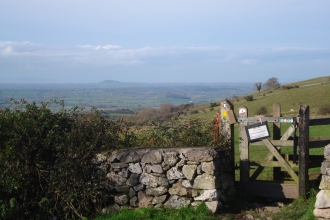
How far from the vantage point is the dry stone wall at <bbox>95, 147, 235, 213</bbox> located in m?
8.86

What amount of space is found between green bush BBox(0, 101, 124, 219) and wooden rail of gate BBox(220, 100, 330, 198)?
2878 mm

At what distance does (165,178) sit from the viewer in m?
9.05

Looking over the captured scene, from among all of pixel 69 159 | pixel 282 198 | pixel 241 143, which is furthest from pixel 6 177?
pixel 282 198

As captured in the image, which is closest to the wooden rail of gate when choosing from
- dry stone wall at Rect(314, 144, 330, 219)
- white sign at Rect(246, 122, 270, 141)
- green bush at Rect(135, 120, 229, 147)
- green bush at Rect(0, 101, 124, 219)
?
white sign at Rect(246, 122, 270, 141)

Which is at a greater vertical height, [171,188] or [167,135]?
[167,135]

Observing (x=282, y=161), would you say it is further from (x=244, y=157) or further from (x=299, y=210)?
(x=299, y=210)

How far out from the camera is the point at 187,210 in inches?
343

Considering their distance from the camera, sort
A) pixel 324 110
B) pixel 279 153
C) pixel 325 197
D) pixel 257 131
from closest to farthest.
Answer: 1. pixel 325 197
2. pixel 279 153
3. pixel 257 131
4. pixel 324 110

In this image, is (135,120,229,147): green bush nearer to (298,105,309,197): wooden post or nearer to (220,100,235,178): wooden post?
(220,100,235,178): wooden post

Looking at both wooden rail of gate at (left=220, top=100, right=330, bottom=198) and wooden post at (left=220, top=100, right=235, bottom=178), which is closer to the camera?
wooden rail of gate at (left=220, top=100, right=330, bottom=198)

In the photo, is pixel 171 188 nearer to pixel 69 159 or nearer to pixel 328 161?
pixel 69 159

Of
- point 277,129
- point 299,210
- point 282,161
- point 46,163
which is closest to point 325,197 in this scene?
point 299,210

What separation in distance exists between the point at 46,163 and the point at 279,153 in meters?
5.29

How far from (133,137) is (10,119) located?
9.41 feet
